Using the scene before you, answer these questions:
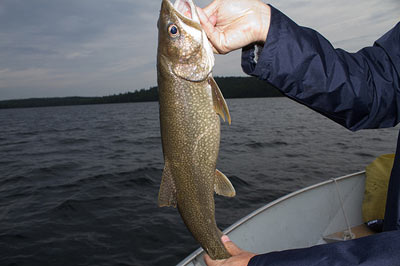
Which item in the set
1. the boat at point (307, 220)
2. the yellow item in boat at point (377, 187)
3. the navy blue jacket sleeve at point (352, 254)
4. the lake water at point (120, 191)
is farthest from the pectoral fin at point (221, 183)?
the lake water at point (120, 191)

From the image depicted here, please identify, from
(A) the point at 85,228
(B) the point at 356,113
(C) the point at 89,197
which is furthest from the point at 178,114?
(C) the point at 89,197

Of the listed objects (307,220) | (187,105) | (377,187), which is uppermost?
(187,105)

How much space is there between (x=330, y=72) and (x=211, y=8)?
3.36ft

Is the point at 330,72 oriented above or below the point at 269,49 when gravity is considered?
below

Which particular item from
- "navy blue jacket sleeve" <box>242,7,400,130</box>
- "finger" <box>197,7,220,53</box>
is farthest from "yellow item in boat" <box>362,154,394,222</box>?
"finger" <box>197,7,220,53</box>

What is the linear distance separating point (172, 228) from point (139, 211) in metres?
1.38

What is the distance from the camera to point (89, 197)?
962cm

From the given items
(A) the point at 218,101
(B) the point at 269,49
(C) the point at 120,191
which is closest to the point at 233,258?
(A) the point at 218,101

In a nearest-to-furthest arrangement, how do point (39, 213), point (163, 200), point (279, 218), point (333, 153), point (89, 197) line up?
point (163, 200)
point (279, 218)
point (39, 213)
point (89, 197)
point (333, 153)

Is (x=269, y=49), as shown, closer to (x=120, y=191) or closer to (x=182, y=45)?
(x=182, y=45)

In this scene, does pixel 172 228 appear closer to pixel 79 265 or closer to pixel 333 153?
pixel 79 265

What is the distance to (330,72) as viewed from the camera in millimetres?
2133

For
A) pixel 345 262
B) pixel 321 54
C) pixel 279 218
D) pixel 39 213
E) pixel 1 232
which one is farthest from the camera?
pixel 39 213

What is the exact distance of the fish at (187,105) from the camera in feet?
7.16
